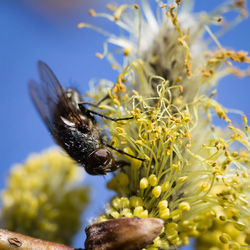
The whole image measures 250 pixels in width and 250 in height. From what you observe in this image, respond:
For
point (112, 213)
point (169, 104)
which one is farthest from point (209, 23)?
point (112, 213)

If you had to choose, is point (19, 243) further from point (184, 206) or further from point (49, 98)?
point (49, 98)

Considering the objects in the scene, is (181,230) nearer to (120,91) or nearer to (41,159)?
(120,91)

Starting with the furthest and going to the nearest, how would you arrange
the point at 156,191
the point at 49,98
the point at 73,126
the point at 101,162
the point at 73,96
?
the point at 73,96, the point at 49,98, the point at 73,126, the point at 101,162, the point at 156,191

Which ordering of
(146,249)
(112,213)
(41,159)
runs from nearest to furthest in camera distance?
(146,249), (112,213), (41,159)

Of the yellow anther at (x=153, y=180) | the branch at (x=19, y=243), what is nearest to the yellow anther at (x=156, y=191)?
the yellow anther at (x=153, y=180)

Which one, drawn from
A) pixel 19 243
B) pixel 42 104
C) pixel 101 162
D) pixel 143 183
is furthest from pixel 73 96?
pixel 19 243

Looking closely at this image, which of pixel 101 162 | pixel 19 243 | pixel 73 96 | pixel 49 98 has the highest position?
pixel 73 96

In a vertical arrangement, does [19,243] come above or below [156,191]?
below

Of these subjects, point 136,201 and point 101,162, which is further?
point 101,162
